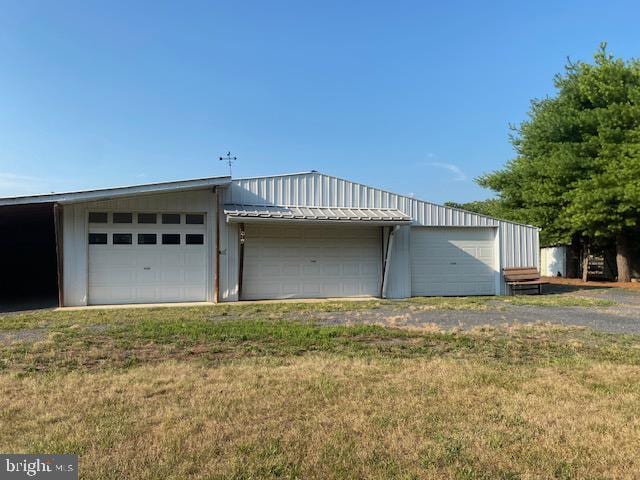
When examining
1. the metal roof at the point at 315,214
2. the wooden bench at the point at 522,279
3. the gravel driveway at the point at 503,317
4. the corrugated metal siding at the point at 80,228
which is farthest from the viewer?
the wooden bench at the point at 522,279

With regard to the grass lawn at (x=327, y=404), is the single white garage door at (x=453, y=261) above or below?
above

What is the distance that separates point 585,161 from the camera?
17641 millimetres

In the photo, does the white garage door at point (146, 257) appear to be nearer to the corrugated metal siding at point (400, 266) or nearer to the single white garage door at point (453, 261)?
the corrugated metal siding at point (400, 266)

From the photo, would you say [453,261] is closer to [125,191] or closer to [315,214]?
[315,214]

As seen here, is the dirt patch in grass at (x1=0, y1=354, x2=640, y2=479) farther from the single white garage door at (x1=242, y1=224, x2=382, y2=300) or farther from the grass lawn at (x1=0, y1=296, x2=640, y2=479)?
the single white garage door at (x1=242, y1=224, x2=382, y2=300)

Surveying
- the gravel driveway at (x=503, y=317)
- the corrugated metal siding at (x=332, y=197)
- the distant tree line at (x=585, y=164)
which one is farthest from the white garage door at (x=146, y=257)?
the distant tree line at (x=585, y=164)

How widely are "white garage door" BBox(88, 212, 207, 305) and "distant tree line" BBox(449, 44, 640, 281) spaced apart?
1357 cm

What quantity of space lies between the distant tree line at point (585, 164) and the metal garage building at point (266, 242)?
10.9 ft

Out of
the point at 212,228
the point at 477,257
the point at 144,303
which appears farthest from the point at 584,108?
the point at 144,303

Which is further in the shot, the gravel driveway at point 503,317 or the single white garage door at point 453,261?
the single white garage door at point 453,261

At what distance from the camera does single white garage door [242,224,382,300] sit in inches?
518

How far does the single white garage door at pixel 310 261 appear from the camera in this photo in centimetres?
1316

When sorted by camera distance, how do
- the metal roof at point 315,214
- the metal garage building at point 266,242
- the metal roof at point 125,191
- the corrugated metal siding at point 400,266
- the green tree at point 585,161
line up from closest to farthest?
the metal roof at point 125,191
the metal garage building at point 266,242
the metal roof at point 315,214
the corrugated metal siding at point 400,266
the green tree at point 585,161

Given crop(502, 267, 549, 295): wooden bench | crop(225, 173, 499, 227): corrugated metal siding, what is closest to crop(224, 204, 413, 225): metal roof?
crop(225, 173, 499, 227): corrugated metal siding
